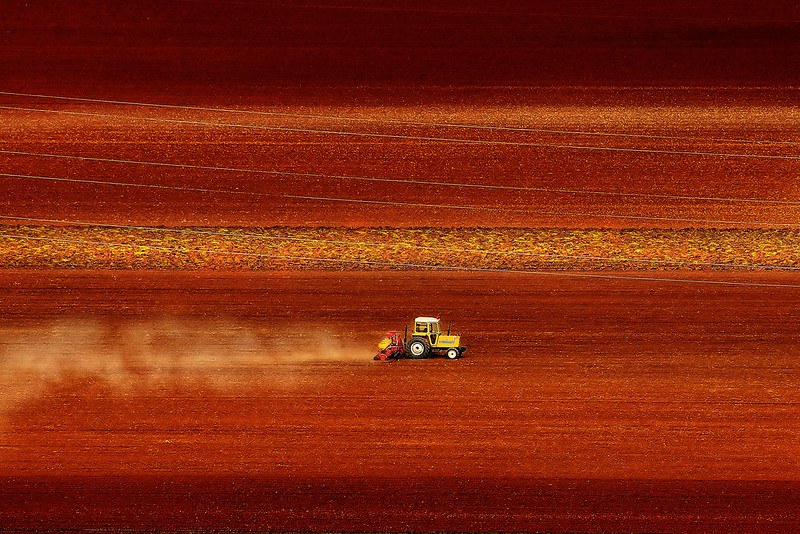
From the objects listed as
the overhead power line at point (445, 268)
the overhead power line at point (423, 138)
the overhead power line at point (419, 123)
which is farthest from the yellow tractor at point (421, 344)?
the overhead power line at point (419, 123)

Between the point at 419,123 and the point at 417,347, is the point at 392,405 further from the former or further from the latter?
the point at 419,123

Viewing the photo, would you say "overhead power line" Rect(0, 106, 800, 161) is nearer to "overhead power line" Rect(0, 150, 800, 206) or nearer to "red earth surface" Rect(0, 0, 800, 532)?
"red earth surface" Rect(0, 0, 800, 532)

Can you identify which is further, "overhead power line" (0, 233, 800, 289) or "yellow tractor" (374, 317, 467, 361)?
"overhead power line" (0, 233, 800, 289)

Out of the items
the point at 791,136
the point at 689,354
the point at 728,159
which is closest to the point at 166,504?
the point at 689,354

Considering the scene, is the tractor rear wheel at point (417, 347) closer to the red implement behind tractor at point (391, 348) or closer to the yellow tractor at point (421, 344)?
the yellow tractor at point (421, 344)

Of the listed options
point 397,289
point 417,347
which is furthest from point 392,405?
point 397,289

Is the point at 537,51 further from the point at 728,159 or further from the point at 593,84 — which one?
the point at 728,159

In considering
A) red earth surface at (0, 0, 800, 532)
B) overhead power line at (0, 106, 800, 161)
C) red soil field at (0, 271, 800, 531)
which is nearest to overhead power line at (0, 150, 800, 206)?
red earth surface at (0, 0, 800, 532)
